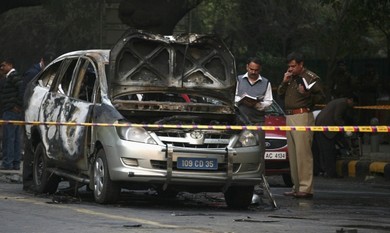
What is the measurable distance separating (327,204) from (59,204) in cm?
325

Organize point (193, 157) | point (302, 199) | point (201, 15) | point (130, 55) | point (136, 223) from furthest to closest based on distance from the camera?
1. point (201, 15)
2. point (302, 199)
3. point (130, 55)
4. point (193, 157)
5. point (136, 223)

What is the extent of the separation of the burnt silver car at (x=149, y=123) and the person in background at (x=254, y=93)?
1100 mm

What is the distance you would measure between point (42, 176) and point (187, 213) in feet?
10.6

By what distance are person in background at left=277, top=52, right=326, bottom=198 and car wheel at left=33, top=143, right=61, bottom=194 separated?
305cm

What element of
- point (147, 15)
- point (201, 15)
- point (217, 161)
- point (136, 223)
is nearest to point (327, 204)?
point (217, 161)

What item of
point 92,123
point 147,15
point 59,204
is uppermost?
point 147,15

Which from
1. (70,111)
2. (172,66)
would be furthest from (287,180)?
(70,111)

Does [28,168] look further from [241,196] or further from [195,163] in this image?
[195,163]

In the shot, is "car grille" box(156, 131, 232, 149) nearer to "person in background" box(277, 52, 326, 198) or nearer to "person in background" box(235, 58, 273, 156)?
"person in background" box(235, 58, 273, 156)

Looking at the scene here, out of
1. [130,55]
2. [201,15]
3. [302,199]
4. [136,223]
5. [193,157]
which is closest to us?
[136,223]

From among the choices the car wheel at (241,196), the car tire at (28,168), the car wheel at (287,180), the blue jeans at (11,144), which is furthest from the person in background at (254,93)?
the blue jeans at (11,144)

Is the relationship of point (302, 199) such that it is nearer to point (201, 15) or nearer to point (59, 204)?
point (59, 204)

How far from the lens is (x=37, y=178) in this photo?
15102 mm

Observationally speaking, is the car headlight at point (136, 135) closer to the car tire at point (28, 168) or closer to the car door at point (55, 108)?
the car door at point (55, 108)
